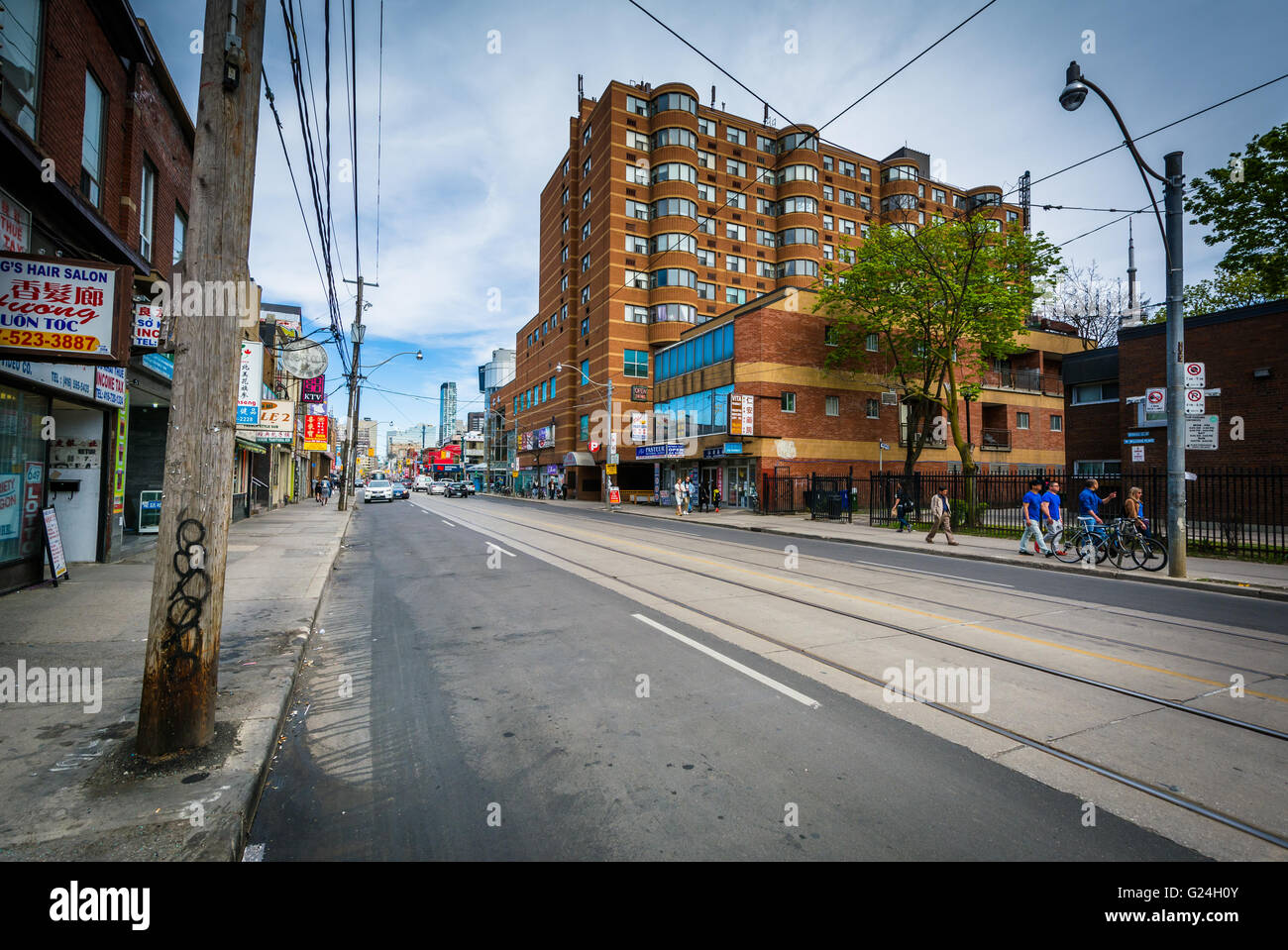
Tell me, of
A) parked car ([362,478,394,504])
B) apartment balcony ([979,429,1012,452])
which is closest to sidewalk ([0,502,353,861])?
parked car ([362,478,394,504])

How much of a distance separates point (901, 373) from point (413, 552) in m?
27.8

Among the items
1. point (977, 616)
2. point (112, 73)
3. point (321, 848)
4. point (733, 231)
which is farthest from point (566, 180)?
point (321, 848)

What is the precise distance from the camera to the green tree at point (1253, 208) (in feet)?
65.4

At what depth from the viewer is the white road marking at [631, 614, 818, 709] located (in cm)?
488

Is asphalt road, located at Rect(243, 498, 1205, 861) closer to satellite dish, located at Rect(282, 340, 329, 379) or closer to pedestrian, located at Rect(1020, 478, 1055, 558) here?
pedestrian, located at Rect(1020, 478, 1055, 558)

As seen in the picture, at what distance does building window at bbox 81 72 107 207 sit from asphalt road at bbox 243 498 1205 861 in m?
8.97

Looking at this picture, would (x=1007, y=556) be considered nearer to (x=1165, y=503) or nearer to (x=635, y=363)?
(x=1165, y=503)

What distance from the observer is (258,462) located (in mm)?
31297

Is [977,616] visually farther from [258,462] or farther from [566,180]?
[566,180]

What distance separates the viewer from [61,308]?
5.88m

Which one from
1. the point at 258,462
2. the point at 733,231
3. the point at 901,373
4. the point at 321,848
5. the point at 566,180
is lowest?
the point at 321,848

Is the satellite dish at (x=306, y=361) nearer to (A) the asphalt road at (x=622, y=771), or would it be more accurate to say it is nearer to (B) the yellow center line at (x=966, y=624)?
(B) the yellow center line at (x=966, y=624)

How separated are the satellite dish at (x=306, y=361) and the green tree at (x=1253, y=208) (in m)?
30.1

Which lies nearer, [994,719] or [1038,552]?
[994,719]
